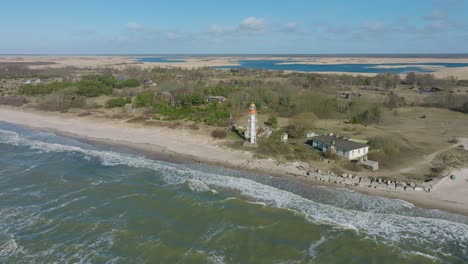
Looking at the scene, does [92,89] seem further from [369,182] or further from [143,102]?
[369,182]

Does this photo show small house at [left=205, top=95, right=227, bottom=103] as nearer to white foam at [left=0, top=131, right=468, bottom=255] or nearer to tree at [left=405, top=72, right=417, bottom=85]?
A: white foam at [left=0, top=131, right=468, bottom=255]

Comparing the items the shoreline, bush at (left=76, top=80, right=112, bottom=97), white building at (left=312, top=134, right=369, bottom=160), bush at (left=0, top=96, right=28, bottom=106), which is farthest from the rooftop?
bush at (left=0, top=96, right=28, bottom=106)

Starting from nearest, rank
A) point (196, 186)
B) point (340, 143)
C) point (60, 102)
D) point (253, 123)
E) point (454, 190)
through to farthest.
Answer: point (454, 190) < point (196, 186) < point (340, 143) < point (253, 123) < point (60, 102)

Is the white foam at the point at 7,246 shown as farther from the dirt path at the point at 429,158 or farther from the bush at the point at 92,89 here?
the bush at the point at 92,89

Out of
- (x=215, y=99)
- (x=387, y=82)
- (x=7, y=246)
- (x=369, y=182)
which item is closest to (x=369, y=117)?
(x=369, y=182)

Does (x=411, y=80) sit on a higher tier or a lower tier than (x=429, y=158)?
higher

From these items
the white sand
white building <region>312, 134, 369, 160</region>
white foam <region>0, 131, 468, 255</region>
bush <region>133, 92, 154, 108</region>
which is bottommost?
white foam <region>0, 131, 468, 255</region>
